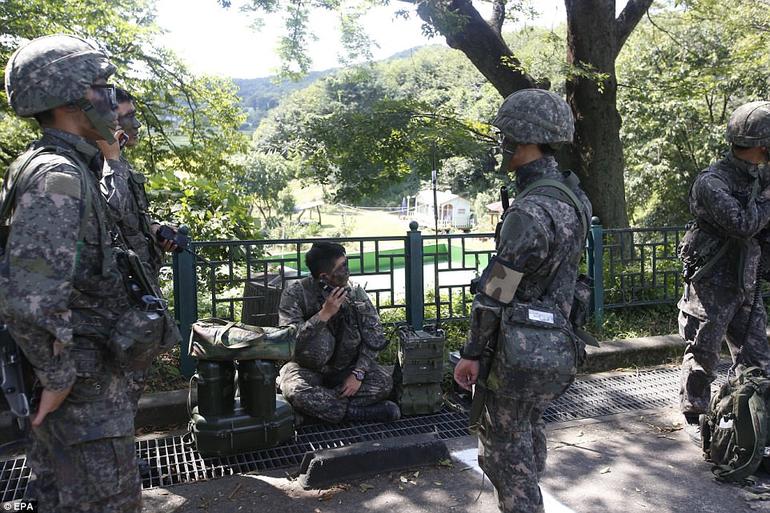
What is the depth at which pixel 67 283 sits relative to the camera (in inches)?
76.7

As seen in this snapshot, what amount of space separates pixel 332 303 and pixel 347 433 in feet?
3.02

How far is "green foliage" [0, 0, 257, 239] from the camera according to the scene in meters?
5.69

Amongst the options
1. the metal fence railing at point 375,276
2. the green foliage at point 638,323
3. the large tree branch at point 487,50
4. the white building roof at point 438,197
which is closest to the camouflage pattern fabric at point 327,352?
the metal fence railing at point 375,276

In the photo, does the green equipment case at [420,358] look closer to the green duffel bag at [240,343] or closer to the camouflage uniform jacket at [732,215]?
the green duffel bag at [240,343]

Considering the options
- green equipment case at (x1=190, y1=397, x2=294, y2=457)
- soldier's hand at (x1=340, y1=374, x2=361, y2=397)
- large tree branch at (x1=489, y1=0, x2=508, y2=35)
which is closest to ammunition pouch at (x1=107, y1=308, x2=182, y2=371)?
green equipment case at (x1=190, y1=397, x2=294, y2=457)

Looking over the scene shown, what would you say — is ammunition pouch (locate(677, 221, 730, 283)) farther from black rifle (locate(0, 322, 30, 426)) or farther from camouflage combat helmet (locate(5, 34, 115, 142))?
black rifle (locate(0, 322, 30, 426))

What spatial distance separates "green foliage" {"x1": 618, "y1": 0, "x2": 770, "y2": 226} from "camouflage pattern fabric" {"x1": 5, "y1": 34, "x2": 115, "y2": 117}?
12975 mm

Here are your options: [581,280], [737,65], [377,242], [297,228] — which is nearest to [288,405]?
[377,242]

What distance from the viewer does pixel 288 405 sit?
4.00 m

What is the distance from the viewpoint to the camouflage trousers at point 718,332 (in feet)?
12.8

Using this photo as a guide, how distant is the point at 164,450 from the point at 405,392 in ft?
5.59

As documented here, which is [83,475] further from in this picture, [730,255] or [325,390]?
[730,255]

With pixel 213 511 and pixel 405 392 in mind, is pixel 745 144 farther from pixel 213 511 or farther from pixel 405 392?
pixel 213 511

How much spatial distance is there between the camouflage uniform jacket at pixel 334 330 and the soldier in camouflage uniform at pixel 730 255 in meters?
2.18
